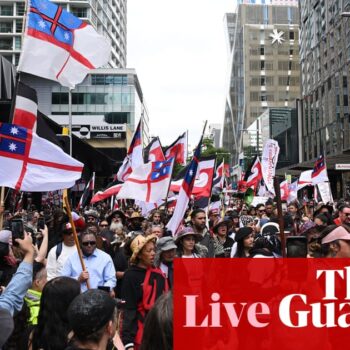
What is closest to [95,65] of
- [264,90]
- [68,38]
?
[68,38]

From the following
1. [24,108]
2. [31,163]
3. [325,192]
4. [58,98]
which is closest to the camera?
[31,163]

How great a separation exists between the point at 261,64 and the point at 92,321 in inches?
4072

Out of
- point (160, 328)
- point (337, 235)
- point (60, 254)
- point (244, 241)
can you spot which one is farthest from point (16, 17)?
point (160, 328)

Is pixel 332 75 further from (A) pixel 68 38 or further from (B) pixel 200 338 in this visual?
(B) pixel 200 338

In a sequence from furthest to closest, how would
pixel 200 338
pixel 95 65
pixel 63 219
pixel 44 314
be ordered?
pixel 95 65 < pixel 63 219 < pixel 44 314 < pixel 200 338

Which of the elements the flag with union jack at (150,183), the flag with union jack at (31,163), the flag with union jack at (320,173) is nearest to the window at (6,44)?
the flag with union jack at (320,173)

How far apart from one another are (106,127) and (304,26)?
25.1 meters

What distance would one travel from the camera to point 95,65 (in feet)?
26.6

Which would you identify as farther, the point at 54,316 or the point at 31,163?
the point at 31,163

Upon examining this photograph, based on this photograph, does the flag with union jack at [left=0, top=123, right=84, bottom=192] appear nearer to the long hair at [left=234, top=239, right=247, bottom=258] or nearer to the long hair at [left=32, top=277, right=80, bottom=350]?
the long hair at [left=234, top=239, right=247, bottom=258]

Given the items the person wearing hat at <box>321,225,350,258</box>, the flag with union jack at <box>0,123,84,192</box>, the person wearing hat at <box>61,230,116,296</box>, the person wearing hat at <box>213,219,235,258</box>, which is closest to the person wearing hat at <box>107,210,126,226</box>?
the person wearing hat at <box>213,219,235,258</box>

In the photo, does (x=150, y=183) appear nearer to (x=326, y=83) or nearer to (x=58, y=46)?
(x=58, y=46)

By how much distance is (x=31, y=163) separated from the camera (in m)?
5.66

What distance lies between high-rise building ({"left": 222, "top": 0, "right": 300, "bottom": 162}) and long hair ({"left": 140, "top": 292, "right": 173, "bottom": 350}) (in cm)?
9692
